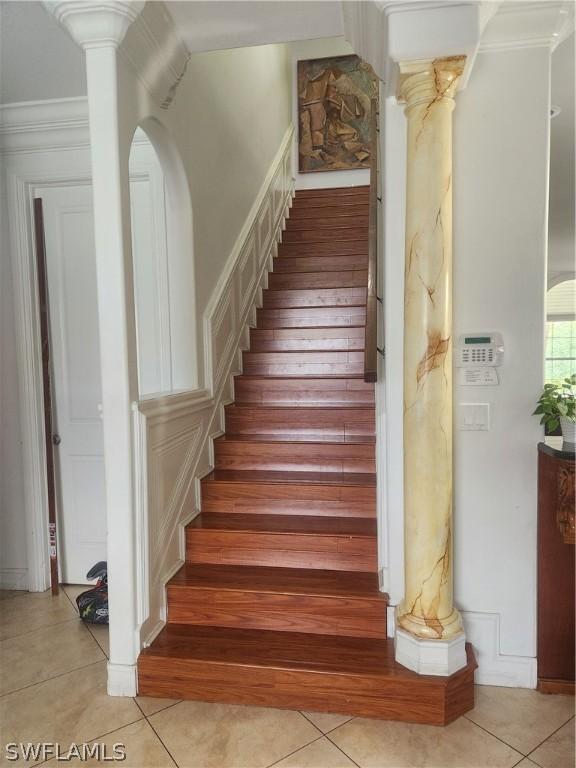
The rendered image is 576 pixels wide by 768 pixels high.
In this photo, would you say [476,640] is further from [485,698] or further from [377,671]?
[377,671]

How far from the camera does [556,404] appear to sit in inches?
84.7

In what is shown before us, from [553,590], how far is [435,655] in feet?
2.01

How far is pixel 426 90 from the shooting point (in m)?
2.07

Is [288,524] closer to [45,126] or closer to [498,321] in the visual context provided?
[498,321]

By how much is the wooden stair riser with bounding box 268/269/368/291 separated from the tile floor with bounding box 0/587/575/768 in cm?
340

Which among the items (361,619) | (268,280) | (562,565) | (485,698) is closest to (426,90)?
(562,565)

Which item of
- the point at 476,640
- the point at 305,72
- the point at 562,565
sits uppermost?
the point at 305,72

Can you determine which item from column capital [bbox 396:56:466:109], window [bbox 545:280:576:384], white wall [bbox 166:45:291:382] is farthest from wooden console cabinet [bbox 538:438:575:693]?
window [bbox 545:280:576:384]

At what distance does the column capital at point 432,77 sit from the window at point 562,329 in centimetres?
956

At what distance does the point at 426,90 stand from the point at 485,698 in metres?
2.53

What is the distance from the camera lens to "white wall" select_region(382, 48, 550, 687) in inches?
87.8

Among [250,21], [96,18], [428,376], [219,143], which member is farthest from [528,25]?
[219,143]

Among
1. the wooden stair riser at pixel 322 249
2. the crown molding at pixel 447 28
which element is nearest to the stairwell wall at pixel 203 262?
the wooden stair riser at pixel 322 249

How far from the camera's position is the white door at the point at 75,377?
3287 millimetres
